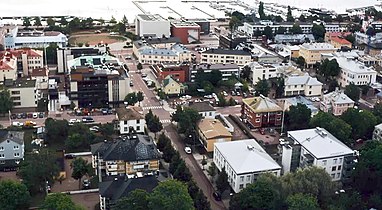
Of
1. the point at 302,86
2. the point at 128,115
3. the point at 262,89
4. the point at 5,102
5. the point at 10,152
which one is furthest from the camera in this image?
the point at 302,86

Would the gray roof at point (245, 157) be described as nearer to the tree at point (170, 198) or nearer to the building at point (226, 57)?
the tree at point (170, 198)

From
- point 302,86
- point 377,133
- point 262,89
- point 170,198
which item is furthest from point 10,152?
point 302,86

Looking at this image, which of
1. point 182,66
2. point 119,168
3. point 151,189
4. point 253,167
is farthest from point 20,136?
point 182,66

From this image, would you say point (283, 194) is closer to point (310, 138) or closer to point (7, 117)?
point (310, 138)

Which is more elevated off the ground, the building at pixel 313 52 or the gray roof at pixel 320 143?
the building at pixel 313 52

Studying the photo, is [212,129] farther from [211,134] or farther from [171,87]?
[171,87]

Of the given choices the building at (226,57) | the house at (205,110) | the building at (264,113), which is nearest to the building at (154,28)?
the building at (226,57)
